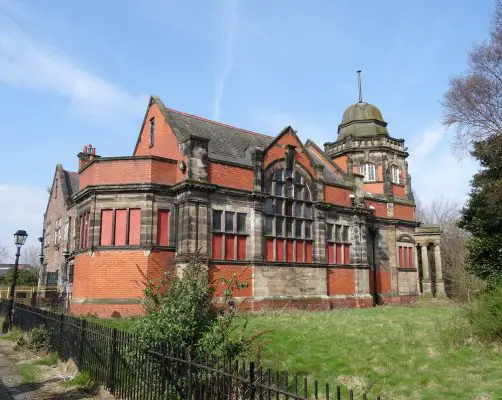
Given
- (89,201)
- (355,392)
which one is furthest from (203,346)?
(89,201)

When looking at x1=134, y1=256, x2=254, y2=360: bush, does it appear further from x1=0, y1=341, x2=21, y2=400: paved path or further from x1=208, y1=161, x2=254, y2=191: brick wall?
x1=208, y1=161, x2=254, y2=191: brick wall

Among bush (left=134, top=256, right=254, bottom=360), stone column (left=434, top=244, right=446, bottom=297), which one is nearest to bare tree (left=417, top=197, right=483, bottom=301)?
stone column (left=434, top=244, right=446, bottom=297)

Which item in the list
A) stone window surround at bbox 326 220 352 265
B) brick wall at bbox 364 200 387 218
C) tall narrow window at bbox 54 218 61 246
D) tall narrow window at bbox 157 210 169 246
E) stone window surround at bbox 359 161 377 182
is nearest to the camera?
tall narrow window at bbox 157 210 169 246

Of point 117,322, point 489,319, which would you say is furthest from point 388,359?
point 117,322

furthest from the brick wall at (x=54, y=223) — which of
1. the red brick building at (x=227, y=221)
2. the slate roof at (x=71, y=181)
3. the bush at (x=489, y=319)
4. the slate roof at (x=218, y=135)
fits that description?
the bush at (x=489, y=319)

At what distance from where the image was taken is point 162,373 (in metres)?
6.77

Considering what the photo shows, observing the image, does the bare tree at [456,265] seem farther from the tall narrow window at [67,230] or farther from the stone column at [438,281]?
the tall narrow window at [67,230]

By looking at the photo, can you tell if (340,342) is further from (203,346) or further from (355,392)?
(203,346)

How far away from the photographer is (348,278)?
1038 inches

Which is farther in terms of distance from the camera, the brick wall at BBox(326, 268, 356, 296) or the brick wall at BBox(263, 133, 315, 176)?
the brick wall at BBox(326, 268, 356, 296)

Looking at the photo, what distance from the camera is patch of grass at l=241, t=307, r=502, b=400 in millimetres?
8906

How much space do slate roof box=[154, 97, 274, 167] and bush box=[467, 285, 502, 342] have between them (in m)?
13.1

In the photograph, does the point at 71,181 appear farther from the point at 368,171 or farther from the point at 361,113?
the point at 361,113

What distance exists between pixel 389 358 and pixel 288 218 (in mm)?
13004
